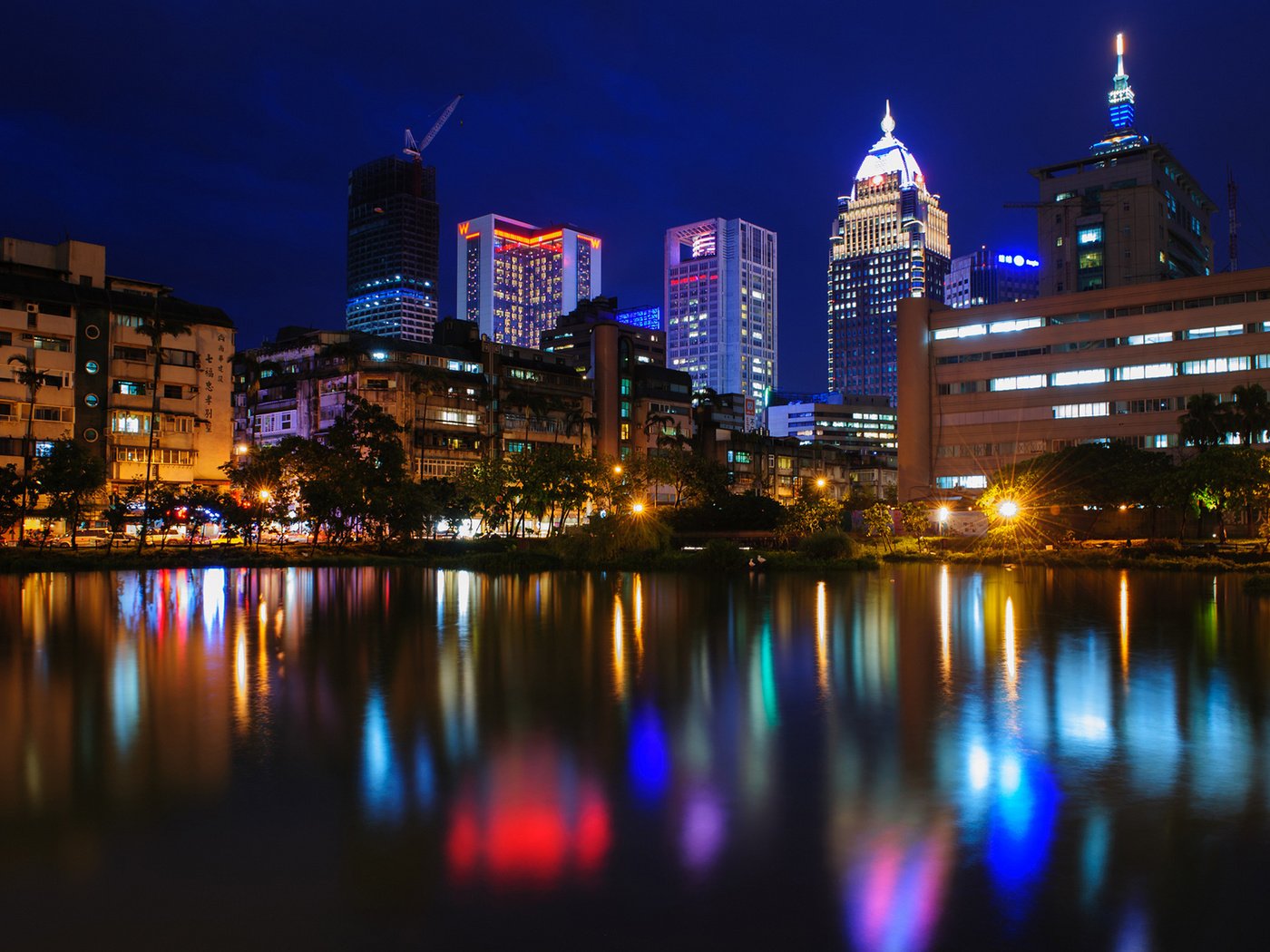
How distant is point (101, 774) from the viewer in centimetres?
1231

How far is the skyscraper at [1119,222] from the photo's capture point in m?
144

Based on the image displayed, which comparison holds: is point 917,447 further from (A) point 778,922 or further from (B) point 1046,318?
(A) point 778,922

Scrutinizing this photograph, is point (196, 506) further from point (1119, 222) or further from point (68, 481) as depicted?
point (1119, 222)

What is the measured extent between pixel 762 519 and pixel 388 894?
66.2 metres

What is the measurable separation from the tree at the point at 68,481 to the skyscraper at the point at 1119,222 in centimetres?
13226

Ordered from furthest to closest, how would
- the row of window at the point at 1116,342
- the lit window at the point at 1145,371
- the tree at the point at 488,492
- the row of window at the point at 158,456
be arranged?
the lit window at the point at 1145,371 → the row of window at the point at 1116,342 → the row of window at the point at 158,456 → the tree at the point at 488,492

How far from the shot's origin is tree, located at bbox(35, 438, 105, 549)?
58156 millimetres

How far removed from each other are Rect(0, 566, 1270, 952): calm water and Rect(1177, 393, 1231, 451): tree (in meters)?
67.3

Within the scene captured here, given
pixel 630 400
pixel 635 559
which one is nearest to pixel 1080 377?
pixel 630 400

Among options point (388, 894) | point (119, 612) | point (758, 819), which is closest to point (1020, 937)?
point (758, 819)

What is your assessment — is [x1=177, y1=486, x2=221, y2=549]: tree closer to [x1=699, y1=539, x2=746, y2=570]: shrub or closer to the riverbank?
the riverbank

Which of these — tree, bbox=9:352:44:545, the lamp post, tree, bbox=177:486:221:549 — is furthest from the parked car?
the lamp post

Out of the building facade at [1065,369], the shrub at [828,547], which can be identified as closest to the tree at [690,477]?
the shrub at [828,547]

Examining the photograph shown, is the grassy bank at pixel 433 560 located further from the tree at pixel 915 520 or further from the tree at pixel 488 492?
the tree at pixel 915 520
